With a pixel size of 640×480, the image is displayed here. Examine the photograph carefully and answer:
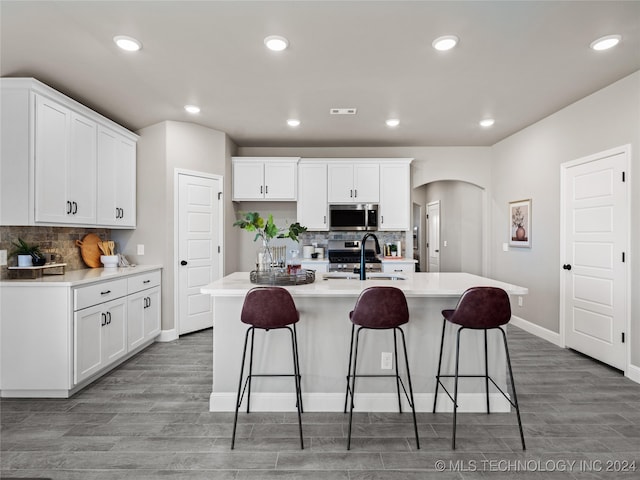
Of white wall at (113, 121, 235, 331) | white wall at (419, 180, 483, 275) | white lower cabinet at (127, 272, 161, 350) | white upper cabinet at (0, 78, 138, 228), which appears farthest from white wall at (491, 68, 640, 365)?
white upper cabinet at (0, 78, 138, 228)

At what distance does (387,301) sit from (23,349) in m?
2.81

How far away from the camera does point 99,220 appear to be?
3.61 metres

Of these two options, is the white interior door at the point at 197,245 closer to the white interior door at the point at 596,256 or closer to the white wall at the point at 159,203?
the white wall at the point at 159,203

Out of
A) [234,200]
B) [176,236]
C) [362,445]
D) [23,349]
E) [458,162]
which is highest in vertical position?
[458,162]

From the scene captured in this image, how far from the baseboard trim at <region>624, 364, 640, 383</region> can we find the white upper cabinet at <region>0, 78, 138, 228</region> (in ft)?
17.2

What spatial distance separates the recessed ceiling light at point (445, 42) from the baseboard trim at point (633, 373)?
3.20 meters

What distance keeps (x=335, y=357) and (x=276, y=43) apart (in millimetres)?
2407

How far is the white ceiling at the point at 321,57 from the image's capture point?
2.25m

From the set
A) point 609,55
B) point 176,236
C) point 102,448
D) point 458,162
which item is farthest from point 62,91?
point 458,162

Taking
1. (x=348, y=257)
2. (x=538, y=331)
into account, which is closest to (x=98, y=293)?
(x=348, y=257)

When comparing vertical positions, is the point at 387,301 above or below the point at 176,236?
below

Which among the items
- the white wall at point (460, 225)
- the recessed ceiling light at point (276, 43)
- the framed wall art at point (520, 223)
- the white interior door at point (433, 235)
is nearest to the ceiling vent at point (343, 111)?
the recessed ceiling light at point (276, 43)

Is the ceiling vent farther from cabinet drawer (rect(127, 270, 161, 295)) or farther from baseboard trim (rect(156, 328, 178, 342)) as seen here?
baseboard trim (rect(156, 328, 178, 342))

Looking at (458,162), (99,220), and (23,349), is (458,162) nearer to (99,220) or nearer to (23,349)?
(99,220)
